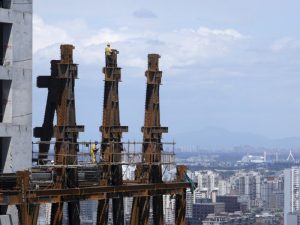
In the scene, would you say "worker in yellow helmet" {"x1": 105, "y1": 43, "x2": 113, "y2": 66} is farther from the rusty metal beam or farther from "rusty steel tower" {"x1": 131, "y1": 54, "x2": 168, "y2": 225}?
the rusty metal beam

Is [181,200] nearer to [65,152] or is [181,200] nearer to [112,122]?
[112,122]

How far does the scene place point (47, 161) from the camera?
2265 inches

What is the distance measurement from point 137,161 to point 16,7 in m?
13.7

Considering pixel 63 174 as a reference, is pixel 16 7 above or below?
above

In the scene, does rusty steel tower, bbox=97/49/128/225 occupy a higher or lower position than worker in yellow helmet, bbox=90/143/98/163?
higher

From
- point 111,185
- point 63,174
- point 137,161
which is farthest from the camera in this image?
point 137,161

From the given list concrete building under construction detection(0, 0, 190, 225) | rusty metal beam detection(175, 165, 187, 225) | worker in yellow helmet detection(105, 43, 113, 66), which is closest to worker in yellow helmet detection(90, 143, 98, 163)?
concrete building under construction detection(0, 0, 190, 225)

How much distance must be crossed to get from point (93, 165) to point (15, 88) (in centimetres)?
716

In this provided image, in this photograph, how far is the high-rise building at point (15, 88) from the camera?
169ft

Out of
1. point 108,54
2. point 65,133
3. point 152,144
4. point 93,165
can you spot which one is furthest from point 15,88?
point 152,144

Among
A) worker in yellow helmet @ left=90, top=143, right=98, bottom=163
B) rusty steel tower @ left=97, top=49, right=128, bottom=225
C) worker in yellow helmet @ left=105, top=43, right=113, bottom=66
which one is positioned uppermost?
worker in yellow helmet @ left=105, top=43, right=113, bottom=66

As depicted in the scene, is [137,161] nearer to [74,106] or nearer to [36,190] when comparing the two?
[74,106]

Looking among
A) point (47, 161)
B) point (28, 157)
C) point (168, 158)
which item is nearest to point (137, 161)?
point (168, 158)

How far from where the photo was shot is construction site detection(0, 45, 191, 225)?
52250 millimetres
